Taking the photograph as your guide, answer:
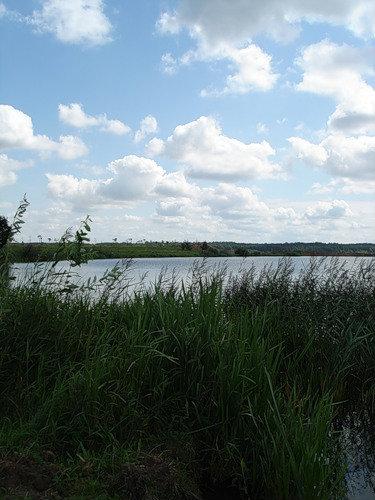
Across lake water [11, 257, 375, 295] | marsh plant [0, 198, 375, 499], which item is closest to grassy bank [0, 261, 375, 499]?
marsh plant [0, 198, 375, 499]

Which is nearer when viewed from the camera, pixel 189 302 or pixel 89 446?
pixel 89 446

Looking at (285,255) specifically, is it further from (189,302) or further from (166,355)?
(166,355)

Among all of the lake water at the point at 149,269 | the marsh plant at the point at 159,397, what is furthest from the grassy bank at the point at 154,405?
the lake water at the point at 149,269

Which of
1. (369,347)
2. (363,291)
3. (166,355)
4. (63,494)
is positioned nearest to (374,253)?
(363,291)

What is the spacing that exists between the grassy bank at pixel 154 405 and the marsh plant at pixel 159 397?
17 millimetres

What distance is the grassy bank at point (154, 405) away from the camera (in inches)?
182

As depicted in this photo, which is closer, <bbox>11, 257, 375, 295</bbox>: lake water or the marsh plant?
the marsh plant

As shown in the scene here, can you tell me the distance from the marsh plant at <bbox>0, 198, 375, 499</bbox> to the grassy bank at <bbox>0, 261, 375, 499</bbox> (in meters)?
0.02

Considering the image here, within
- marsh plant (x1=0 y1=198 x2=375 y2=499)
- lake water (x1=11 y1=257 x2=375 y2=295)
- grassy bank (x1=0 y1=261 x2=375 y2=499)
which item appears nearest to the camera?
grassy bank (x1=0 y1=261 x2=375 y2=499)

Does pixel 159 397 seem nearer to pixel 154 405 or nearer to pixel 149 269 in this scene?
pixel 154 405

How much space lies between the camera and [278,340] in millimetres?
7699

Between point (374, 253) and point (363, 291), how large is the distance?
12.2 feet

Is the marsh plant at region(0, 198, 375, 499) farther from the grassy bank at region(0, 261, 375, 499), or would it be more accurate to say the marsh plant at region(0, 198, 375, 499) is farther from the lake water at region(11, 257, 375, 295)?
the lake water at region(11, 257, 375, 295)

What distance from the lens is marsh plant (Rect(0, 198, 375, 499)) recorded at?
4.78 metres
